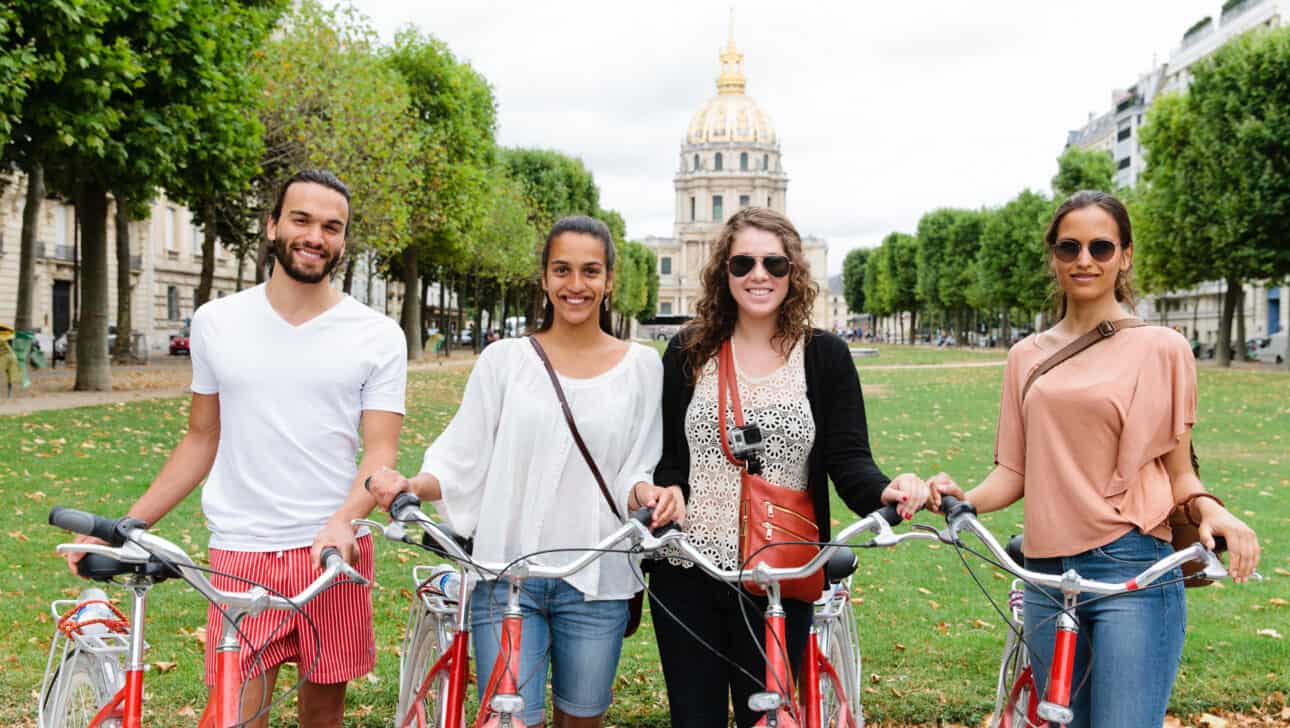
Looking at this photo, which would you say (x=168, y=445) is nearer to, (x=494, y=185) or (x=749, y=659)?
(x=749, y=659)

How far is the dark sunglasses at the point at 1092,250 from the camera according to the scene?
3582 millimetres

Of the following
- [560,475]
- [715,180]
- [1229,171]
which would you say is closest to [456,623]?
[560,475]

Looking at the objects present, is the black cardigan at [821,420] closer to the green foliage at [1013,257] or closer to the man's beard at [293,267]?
the man's beard at [293,267]

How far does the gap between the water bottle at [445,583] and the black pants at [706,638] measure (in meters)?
0.88

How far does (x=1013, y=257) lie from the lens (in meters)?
72.6

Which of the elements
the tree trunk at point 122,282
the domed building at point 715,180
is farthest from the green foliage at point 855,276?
the tree trunk at point 122,282

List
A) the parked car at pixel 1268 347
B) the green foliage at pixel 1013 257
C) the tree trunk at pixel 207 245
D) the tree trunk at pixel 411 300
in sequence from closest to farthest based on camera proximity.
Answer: the tree trunk at pixel 207 245 → the tree trunk at pixel 411 300 → the parked car at pixel 1268 347 → the green foliage at pixel 1013 257

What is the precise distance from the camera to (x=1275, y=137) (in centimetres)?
3628

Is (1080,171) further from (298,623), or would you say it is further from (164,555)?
(164,555)

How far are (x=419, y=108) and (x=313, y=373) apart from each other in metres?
36.0

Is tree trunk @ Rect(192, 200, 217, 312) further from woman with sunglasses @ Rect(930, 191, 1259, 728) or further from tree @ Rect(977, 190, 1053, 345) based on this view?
tree @ Rect(977, 190, 1053, 345)

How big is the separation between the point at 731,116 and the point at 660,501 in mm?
170686

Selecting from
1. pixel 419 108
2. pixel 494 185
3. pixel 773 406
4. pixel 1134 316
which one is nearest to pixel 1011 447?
pixel 1134 316

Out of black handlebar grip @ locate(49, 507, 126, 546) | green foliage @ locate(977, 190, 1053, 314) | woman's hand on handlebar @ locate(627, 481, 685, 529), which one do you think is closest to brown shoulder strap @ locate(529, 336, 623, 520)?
woman's hand on handlebar @ locate(627, 481, 685, 529)
